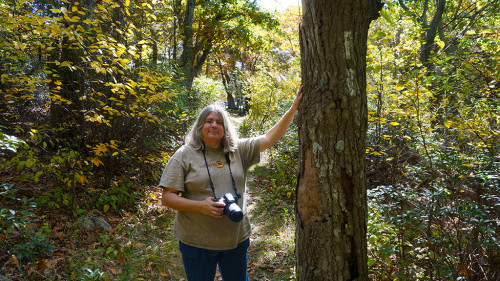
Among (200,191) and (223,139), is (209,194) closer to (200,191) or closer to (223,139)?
(200,191)

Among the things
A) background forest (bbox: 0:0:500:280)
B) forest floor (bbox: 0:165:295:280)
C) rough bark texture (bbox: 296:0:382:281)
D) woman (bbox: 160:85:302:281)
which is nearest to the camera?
rough bark texture (bbox: 296:0:382:281)

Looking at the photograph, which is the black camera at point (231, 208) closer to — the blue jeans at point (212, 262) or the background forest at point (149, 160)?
the blue jeans at point (212, 262)

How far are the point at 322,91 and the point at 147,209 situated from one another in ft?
14.6

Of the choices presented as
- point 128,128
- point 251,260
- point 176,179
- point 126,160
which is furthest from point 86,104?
point 251,260

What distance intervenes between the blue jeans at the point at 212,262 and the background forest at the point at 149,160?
4.33ft

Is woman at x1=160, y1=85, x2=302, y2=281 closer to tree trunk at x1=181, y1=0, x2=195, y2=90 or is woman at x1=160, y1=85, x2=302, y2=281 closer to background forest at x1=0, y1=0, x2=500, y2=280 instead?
background forest at x1=0, y1=0, x2=500, y2=280

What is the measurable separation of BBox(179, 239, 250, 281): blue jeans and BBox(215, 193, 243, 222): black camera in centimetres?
47

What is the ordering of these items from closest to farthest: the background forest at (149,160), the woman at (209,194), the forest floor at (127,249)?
the woman at (209,194), the background forest at (149,160), the forest floor at (127,249)

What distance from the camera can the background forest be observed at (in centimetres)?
259

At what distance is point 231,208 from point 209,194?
0.31 meters

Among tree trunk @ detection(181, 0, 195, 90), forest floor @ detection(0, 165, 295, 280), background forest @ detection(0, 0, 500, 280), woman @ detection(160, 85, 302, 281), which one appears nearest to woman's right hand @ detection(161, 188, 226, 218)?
woman @ detection(160, 85, 302, 281)

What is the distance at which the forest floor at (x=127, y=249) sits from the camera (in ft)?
9.61

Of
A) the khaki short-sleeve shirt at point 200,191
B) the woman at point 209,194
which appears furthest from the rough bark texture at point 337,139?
the khaki short-sleeve shirt at point 200,191

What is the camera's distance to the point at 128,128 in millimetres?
5121
